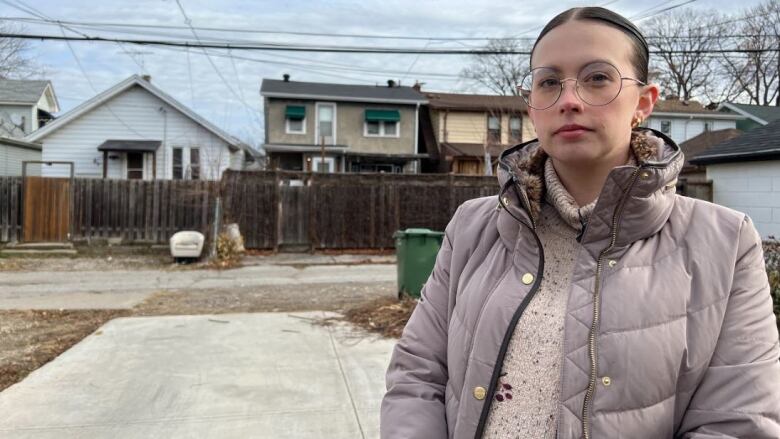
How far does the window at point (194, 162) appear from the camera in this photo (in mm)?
22205

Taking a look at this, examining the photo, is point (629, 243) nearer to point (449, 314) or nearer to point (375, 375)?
point (449, 314)

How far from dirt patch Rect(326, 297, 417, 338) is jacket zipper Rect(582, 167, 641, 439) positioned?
4.99 m

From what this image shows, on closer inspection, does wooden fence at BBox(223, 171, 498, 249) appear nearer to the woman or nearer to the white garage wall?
the white garage wall

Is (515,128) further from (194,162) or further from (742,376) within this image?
(742,376)

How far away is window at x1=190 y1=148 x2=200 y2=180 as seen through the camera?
72.9ft

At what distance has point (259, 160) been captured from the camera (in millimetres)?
30578

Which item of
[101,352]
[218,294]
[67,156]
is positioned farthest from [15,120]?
[101,352]

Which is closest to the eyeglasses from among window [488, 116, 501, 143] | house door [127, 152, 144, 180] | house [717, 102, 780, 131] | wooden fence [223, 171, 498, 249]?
wooden fence [223, 171, 498, 249]

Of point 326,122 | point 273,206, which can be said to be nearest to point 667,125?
point 326,122

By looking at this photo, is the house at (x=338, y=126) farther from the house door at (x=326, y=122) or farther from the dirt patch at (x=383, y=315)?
the dirt patch at (x=383, y=315)

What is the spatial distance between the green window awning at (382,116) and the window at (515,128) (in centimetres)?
580

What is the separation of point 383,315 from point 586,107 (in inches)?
231

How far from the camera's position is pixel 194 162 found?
74.5 ft

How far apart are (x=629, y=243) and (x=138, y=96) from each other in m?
23.4
